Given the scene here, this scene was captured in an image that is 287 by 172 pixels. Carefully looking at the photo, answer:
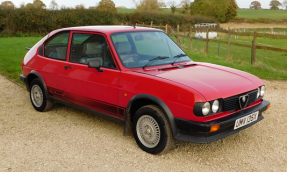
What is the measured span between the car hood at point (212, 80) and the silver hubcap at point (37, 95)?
2.91 metres

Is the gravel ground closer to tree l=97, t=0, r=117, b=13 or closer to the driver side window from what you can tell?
the driver side window

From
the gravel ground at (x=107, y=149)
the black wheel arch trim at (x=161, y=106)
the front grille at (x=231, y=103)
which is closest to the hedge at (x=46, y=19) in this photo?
the gravel ground at (x=107, y=149)

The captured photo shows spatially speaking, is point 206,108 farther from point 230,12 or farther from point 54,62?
point 230,12

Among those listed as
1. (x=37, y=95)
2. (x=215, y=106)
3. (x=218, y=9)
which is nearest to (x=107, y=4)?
(x=218, y=9)

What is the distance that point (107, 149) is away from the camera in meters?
4.46

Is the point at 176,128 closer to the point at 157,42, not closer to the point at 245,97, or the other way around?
the point at 245,97

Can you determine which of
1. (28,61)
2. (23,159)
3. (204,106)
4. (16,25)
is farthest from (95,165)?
(16,25)

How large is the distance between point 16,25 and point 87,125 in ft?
106

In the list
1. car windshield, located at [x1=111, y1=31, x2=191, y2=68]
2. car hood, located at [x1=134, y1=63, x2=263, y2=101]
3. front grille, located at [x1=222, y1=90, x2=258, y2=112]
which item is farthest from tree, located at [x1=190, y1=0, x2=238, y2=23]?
front grille, located at [x1=222, y1=90, x2=258, y2=112]

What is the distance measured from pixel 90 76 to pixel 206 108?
204cm

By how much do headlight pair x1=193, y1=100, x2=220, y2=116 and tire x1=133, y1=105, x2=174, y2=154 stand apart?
493 millimetres

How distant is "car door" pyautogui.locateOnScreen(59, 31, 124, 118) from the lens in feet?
15.1

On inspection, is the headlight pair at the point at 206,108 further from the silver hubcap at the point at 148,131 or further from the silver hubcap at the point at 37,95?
the silver hubcap at the point at 37,95

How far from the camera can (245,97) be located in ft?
13.5
